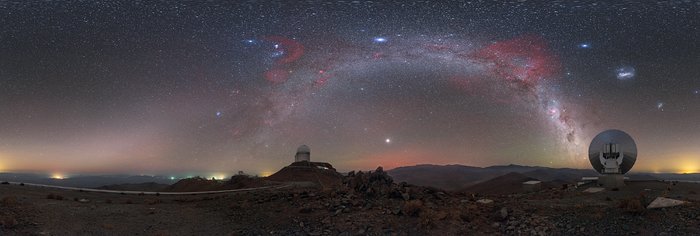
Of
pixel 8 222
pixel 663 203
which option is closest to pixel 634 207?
pixel 663 203

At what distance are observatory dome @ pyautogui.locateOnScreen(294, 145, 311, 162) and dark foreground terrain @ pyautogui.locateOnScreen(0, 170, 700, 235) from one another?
160 feet

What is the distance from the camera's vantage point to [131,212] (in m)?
23.9

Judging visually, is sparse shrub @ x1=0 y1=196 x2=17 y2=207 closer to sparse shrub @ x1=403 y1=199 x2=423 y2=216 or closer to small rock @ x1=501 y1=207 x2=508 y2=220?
sparse shrub @ x1=403 y1=199 x2=423 y2=216

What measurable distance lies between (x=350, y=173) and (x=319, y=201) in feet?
24.6

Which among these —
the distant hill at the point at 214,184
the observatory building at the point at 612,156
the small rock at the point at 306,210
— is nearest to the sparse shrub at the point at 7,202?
the small rock at the point at 306,210

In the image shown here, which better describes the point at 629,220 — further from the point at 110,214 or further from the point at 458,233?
the point at 110,214

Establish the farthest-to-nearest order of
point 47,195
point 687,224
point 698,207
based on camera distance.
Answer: point 47,195 → point 698,207 → point 687,224

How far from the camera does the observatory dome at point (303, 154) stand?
75.9 meters

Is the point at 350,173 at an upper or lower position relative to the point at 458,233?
upper

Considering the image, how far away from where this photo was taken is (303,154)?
7625cm

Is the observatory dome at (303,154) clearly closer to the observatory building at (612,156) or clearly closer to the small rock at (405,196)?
the observatory building at (612,156)

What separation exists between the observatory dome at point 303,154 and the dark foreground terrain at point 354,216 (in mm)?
48856

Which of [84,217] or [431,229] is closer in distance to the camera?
[431,229]

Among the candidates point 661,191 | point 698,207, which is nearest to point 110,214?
point 698,207
